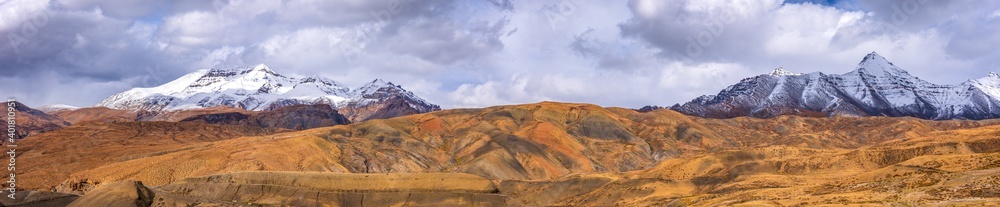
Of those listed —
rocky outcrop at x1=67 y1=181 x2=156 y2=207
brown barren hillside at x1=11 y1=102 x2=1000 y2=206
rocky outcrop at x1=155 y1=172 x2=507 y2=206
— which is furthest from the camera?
rocky outcrop at x1=155 y1=172 x2=507 y2=206

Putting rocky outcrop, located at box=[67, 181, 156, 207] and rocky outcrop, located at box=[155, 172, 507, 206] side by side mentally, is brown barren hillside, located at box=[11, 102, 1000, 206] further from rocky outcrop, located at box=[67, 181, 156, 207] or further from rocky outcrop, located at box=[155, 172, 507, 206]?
rocky outcrop, located at box=[67, 181, 156, 207]

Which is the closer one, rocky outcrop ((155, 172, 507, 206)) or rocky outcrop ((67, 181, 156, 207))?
rocky outcrop ((67, 181, 156, 207))

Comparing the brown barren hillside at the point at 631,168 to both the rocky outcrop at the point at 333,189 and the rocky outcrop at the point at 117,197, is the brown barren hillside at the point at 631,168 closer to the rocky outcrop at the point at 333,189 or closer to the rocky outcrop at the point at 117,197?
the rocky outcrop at the point at 333,189

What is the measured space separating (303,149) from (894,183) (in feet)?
369

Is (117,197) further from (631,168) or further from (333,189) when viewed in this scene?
(631,168)

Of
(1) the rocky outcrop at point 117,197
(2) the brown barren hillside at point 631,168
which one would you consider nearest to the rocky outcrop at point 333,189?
(2) the brown barren hillside at point 631,168

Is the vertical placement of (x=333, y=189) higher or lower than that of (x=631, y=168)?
lower

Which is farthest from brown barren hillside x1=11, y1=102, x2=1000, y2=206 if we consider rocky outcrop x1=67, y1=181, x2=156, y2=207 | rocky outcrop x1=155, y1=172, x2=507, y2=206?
rocky outcrop x1=67, y1=181, x2=156, y2=207

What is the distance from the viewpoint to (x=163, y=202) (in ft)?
310

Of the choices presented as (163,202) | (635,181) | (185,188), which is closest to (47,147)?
(185,188)

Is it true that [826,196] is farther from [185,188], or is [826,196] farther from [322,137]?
[322,137]

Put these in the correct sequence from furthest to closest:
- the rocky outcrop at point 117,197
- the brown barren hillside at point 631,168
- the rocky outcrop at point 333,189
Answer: the rocky outcrop at point 333,189, the rocky outcrop at point 117,197, the brown barren hillside at point 631,168

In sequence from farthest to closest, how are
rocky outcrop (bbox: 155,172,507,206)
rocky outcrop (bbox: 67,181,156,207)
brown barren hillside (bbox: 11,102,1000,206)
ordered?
rocky outcrop (bbox: 155,172,507,206), rocky outcrop (bbox: 67,181,156,207), brown barren hillside (bbox: 11,102,1000,206)

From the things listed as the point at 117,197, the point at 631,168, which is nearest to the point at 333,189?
the point at 117,197
